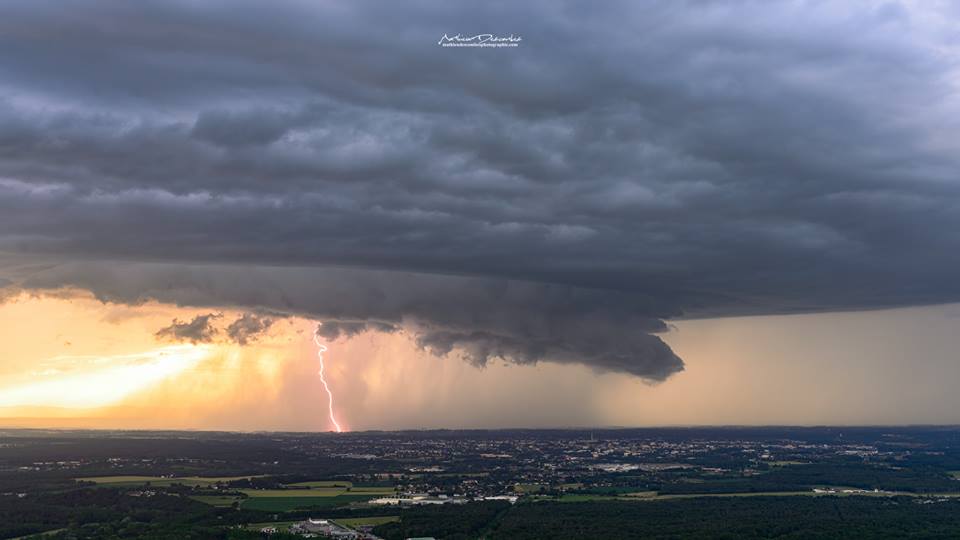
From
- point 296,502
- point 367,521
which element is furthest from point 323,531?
point 296,502

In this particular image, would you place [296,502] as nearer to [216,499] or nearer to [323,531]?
[216,499]

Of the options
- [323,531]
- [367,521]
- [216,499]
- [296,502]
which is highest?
[216,499]

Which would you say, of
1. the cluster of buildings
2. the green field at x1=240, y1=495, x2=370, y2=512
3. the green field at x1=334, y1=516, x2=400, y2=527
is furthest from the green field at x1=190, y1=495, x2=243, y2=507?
the cluster of buildings

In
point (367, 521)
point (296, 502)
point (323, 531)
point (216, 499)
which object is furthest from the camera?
point (216, 499)

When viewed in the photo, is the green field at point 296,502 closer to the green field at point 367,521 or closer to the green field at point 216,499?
the green field at point 216,499

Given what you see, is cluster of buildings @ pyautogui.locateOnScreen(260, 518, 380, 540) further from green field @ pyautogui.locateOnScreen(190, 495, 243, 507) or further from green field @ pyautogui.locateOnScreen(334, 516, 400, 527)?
green field @ pyautogui.locateOnScreen(190, 495, 243, 507)

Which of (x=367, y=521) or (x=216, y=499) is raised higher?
(x=216, y=499)

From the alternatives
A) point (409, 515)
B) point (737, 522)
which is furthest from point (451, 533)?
point (737, 522)
